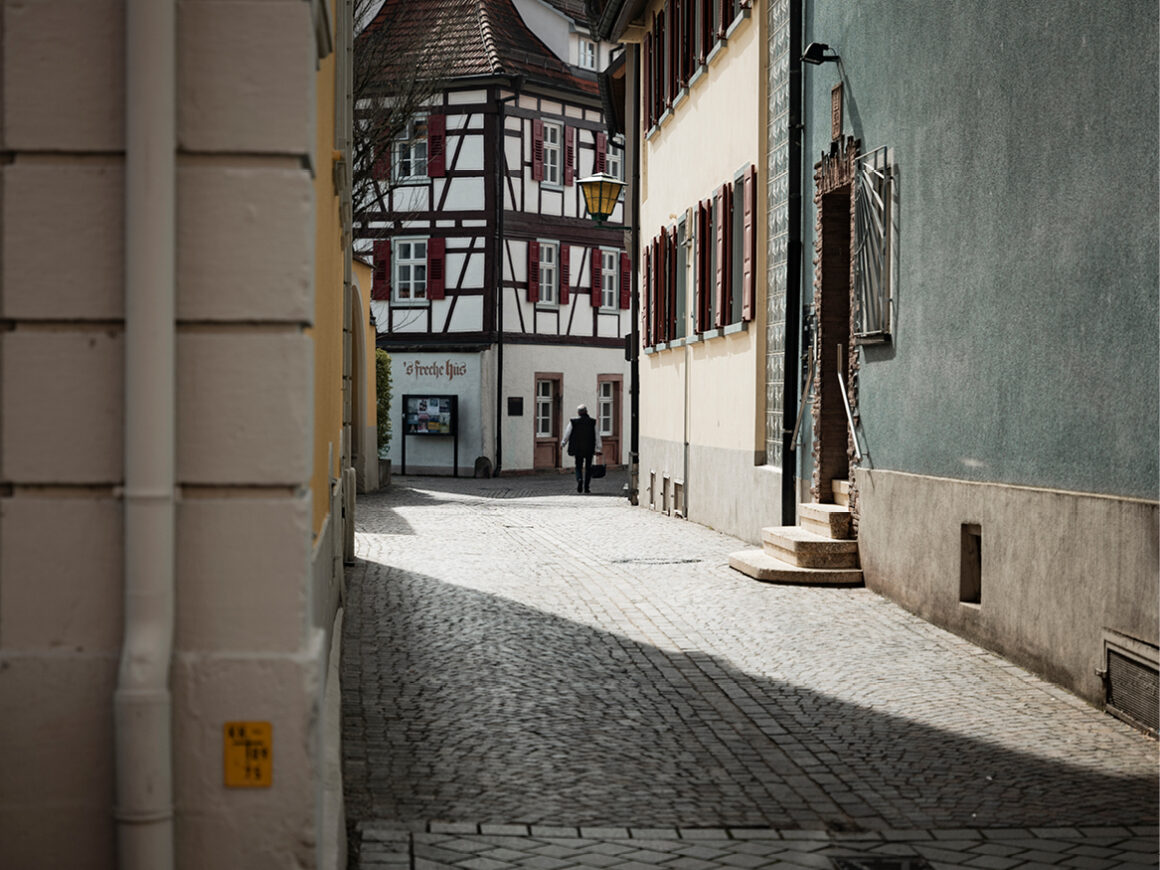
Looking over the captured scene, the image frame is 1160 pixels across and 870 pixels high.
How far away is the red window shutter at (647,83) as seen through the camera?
23.4 meters

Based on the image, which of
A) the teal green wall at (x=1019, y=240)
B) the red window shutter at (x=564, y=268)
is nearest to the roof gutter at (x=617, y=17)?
the teal green wall at (x=1019, y=240)

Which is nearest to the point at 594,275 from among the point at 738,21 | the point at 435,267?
the point at 435,267

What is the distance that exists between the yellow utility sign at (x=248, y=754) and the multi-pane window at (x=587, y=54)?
3933 cm

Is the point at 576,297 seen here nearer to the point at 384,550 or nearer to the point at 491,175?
the point at 491,175

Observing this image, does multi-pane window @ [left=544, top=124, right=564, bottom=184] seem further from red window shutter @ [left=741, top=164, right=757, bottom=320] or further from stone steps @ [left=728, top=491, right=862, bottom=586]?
stone steps @ [left=728, top=491, right=862, bottom=586]

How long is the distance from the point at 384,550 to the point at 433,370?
23404mm

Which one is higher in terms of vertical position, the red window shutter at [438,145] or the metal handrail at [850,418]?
the red window shutter at [438,145]

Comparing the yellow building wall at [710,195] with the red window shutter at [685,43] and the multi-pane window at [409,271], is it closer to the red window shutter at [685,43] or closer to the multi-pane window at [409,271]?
the red window shutter at [685,43]

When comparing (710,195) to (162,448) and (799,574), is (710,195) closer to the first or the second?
(799,574)

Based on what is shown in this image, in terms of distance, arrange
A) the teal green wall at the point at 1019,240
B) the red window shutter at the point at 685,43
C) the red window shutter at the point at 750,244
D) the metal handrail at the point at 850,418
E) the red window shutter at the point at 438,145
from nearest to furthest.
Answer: the teal green wall at the point at 1019,240 → the metal handrail at the point at 850,418 → the red window shutter at the point at 750,244 → the red window shutter at the point at 685,43 → the red window shutter at the point at 438,145

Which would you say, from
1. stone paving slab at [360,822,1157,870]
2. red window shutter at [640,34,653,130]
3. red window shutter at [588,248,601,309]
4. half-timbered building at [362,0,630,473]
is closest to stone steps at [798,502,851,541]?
stone paving slab at [360,822,1157,870]

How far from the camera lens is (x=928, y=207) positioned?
413 inches

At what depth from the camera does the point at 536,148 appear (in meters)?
38.5

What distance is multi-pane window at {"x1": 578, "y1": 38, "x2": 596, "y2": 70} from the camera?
41656 mm
